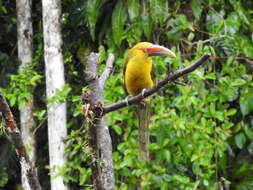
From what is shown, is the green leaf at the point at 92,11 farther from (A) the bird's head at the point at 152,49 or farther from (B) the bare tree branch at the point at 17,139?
(B) the bare tree branch at the point at 17,139

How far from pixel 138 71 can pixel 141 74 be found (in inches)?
1.0

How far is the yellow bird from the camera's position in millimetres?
2697

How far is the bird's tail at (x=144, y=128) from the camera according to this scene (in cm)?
269

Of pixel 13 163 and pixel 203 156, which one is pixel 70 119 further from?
pixel 203 156

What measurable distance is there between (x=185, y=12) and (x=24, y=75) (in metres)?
1.52

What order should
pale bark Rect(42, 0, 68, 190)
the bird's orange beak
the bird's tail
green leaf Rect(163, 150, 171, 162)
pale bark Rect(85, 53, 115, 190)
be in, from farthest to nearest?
pale bark Rect(42, 0, 68, 190) → green leaf Rect(163, 150, 171, 162) → the bird's tail → the bird's orange beak → pale bark Rect(85, 53, 115, 190)

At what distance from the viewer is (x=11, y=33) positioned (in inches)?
182

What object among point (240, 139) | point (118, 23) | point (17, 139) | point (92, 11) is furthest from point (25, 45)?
point (17, 139)

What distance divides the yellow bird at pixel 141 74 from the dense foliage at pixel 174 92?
47 cm

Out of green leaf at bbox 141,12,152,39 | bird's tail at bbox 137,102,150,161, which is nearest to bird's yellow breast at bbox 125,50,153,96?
bird's tail at bbox 137,102,150,161

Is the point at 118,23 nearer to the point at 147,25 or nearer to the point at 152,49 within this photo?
the point at 147,25

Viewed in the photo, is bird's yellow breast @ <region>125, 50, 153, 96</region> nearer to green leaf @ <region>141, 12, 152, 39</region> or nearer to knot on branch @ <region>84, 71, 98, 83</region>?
green leaf @ <region>141, 12, 152, 39</region>

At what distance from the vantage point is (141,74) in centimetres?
279

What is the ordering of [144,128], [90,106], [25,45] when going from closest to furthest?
[90,106], [144,128], [25,45]
